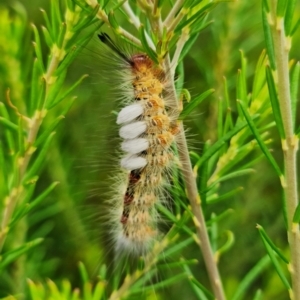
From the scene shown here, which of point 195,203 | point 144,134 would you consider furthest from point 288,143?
point 144,134

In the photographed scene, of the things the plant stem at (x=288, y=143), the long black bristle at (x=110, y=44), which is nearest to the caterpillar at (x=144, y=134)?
the long black bristle at (x=110, y=44)

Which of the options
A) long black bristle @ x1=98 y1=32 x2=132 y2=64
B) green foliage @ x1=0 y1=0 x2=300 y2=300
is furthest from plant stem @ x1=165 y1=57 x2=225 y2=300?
long black bristle @ x1=98 y1=32 x2=132 y2=64

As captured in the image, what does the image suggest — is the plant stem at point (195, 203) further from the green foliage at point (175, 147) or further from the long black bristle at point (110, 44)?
the long black bristle at point (110, 44)

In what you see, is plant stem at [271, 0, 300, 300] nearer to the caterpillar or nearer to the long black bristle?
the caterpillar

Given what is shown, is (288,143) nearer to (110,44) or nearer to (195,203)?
(195,203)

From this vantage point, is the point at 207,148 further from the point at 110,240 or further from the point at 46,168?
the point at 46,168

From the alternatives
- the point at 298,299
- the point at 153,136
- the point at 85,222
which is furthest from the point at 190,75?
the point at 298,299
